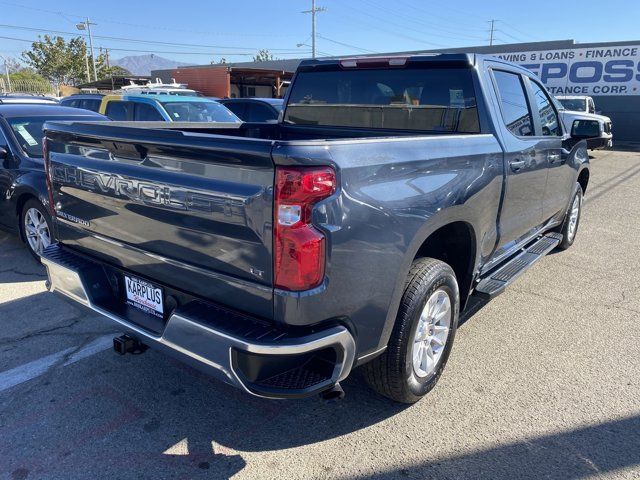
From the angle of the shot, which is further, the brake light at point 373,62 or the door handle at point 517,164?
the brake light at point 373,62

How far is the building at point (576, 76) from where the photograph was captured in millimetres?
21516

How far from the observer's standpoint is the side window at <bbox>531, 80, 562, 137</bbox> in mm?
4676

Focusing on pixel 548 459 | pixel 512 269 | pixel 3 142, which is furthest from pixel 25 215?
pixel 548 459

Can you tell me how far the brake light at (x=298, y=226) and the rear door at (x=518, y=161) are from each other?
2.02 m

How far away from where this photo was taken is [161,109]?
31.4 ft

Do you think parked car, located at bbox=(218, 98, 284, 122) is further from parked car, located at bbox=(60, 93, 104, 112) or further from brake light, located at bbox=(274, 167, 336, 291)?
brake light, located at bbox=(274, 167, 336, 291)

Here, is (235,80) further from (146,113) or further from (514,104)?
(514,104)

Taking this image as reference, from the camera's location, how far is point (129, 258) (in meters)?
2.87

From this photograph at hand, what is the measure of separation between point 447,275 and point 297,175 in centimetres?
135

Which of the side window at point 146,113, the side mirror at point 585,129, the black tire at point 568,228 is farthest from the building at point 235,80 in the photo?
the side mirror at point 585,129

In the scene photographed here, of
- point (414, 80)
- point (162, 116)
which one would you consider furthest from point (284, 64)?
point (414, 80)

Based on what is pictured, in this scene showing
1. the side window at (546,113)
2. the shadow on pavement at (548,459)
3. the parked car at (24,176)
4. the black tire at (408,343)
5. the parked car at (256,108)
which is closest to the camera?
the shadow on pavement at (548,459)

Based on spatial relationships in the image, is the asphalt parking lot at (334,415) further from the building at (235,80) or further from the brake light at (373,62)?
the building at (235,80)

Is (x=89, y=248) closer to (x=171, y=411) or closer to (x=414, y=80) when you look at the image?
(x=171, y=411)
